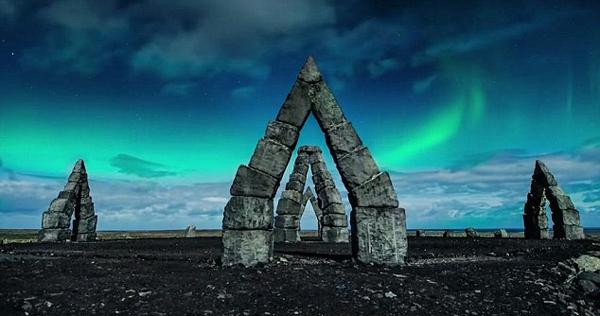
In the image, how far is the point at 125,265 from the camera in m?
8.51

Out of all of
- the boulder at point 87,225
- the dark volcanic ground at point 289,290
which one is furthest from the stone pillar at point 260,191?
the boulder at point 87,225

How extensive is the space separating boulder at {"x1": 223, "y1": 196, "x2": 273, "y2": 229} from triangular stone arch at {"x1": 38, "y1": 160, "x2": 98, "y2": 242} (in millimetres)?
15033

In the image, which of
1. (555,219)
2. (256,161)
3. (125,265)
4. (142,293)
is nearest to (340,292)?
(142,293)

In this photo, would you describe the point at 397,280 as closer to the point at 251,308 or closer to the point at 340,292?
the point at 340,292

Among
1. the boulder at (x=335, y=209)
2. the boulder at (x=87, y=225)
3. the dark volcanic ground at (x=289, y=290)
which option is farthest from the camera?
the boulder at (x=87, y=225)

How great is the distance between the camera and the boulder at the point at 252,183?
8703 millimetres

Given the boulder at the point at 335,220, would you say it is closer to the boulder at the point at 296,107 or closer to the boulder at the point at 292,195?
the boulder at the point at 292,195

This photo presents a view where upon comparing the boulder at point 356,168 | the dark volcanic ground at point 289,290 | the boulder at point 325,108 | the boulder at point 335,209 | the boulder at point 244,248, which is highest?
the boulder at point 325,108

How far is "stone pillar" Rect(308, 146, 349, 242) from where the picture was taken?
788 inches

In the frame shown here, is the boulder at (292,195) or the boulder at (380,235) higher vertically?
the boulder at (292,195)

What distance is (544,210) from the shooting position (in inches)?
827

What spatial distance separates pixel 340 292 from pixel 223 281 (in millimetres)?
1890

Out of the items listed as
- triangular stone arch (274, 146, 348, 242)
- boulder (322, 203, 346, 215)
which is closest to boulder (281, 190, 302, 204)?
triangular stone arch (274, 146, 348, 242)

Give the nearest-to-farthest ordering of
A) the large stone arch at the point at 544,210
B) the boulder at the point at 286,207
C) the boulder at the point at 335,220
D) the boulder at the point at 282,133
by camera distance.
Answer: the boulder at the point at 282,133 < the large stone arch at the point at 544,210 < the boulder at the point at 335,220 < the boulder at the point at 286,207
